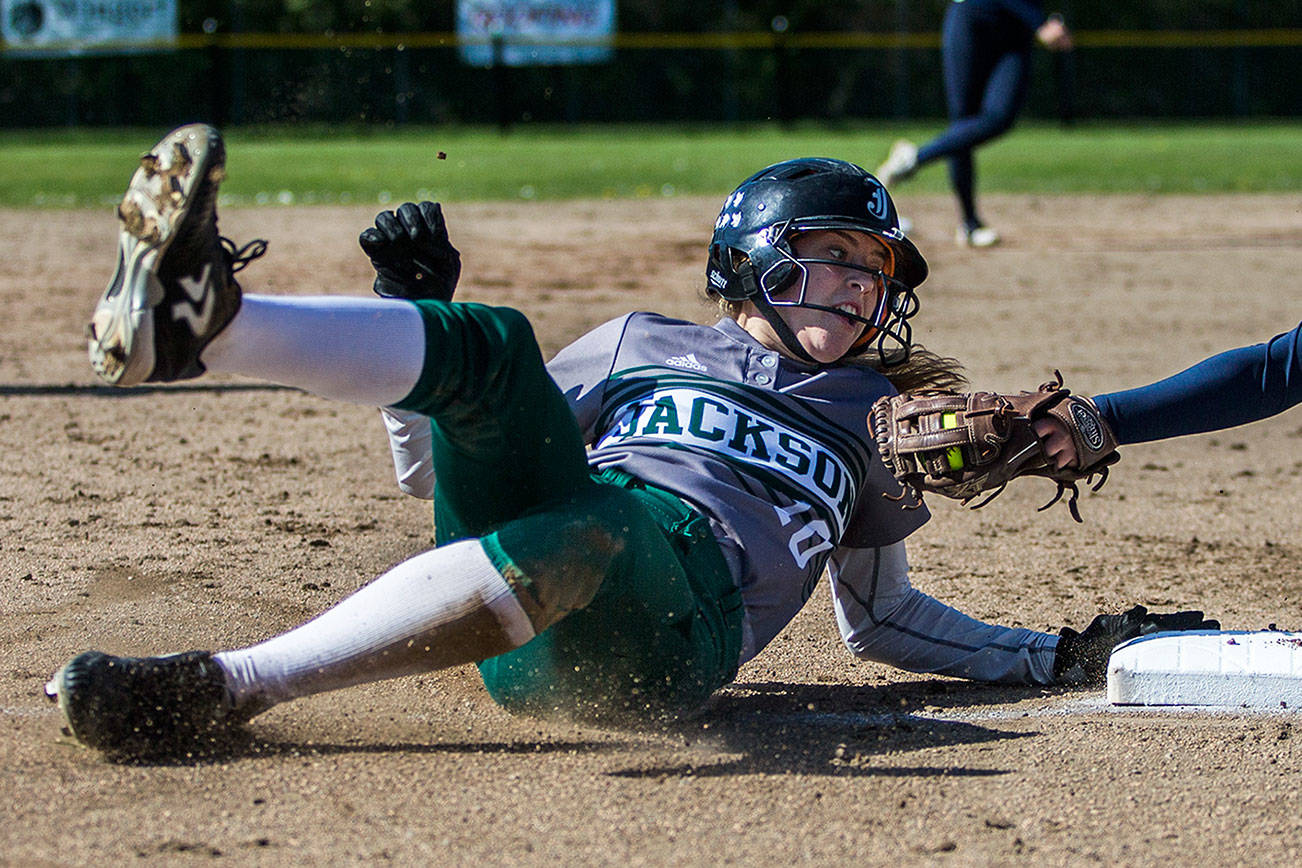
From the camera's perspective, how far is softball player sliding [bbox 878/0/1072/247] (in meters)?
8.20

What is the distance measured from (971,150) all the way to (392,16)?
17.2 meters

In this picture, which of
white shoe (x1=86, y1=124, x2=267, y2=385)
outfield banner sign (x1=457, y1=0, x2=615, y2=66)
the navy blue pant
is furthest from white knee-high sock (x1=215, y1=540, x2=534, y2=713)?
outfield banner sign (x1=457, y1=0, x2=615, y2=66)

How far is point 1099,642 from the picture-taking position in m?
2.78

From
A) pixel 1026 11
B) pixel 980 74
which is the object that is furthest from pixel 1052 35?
pixel 980 74

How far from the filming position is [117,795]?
2.00 metres

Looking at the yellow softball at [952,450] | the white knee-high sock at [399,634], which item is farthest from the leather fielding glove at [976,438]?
the white knee-high sock at [399,634]

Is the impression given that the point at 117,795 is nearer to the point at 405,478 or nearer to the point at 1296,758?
the point at 405,478

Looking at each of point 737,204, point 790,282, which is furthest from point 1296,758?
point 737,204

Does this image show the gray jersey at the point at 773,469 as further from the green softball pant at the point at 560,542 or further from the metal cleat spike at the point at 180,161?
the metal cleat spike at the point at 180,161

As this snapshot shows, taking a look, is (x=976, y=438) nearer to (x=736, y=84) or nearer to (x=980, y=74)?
(x=980, y=74)

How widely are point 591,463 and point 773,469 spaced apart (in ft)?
1.00

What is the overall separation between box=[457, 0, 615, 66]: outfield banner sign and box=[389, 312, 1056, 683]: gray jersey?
824 inches

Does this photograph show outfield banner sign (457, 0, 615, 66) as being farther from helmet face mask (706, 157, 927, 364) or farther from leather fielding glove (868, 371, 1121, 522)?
leather fielding glove (868, 371, 1121, 522)

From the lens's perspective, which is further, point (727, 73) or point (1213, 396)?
point (727, 73)
